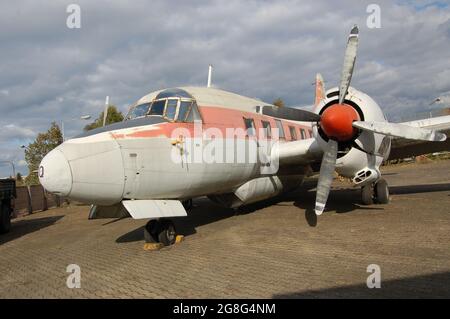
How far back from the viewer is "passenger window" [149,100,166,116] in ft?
29.7

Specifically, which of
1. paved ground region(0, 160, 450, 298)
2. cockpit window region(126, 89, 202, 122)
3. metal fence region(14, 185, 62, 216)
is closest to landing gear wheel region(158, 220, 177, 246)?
paved ground region(0, 160, 450, 298)

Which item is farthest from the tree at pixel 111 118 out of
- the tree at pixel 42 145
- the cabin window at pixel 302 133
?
the cabin window at pixel 302 133

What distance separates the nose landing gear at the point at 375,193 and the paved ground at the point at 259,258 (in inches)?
16.6

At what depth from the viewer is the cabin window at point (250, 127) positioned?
36.1ft

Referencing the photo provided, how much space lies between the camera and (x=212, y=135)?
949 cm

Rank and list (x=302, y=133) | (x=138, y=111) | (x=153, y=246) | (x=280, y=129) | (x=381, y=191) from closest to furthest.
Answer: (x=153, y=246)
(x=138, y=111)
(x=381, y=191)
(x=280, y=129)
(x=302, y=133)

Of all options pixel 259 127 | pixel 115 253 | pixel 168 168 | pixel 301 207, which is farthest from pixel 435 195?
pixel 115 253

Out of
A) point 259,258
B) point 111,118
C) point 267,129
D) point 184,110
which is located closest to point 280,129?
point 267,129

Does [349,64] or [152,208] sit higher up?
[349,64]

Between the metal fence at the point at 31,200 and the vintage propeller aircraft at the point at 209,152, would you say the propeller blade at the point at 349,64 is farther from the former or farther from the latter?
the metal fence at the point at 31,200

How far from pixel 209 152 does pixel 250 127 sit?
2395 mm

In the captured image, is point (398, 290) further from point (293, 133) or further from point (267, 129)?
point (293, 133)

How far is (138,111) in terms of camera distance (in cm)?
939

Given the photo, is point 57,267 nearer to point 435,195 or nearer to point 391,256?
point 391,256
